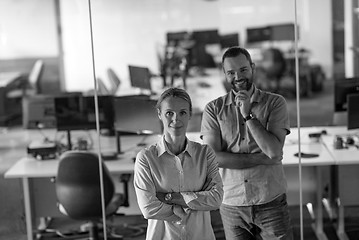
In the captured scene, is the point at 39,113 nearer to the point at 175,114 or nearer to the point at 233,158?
the point at 233,158

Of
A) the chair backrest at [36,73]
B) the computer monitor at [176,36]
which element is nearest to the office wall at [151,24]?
the computer monitor at [176,36]

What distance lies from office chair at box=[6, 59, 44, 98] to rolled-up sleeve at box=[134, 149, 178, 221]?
8.45 meters

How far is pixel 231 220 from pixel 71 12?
31.6 feet

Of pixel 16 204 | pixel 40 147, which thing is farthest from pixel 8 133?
pixel 16 204

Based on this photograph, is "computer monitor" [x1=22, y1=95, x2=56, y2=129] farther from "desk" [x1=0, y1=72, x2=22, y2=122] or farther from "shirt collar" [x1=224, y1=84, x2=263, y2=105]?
"desk" [x1=0, y1=72, x2=22, y2=122]

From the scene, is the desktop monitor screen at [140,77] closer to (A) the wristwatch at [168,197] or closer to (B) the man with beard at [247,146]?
(B) the man with beard at [247,146]

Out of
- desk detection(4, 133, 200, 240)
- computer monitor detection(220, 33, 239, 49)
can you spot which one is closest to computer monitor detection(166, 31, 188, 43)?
computer monitor detection(220, 33, 239, 49)

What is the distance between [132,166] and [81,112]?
3.19 ft

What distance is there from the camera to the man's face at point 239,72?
11.8ft

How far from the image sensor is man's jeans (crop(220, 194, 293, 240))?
3668 millimetres

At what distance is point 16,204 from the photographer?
5016 millimetres

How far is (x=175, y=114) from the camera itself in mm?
3273

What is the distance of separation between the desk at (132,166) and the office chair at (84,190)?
0.15m

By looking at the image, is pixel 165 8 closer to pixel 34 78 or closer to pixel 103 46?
pixel 103 46
